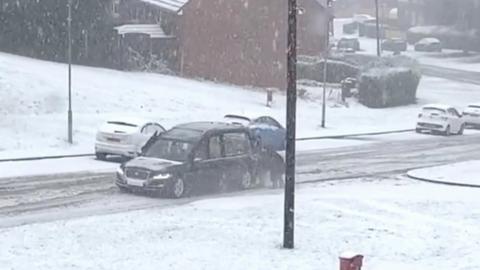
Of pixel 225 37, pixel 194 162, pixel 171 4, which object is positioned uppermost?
pixel 171 4

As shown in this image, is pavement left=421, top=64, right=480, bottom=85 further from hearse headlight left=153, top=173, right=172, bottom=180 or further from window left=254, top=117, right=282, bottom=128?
hearse headlight left=153, top=173, right=172, bottom=180

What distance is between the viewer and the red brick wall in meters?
55.4

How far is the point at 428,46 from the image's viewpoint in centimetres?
9750

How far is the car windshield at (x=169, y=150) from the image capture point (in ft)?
71.4

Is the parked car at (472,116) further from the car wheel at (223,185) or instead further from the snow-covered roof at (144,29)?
the car wheel at (223,185)

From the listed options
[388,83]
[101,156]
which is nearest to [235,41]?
[388,83]

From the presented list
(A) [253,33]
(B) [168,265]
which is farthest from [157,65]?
(B) [168,265]

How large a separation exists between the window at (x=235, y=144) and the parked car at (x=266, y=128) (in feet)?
31.8

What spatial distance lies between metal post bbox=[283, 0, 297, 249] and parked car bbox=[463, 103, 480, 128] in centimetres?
3808

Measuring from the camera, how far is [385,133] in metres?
46.6

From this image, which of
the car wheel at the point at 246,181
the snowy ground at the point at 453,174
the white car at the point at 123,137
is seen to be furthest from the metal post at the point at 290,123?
the white car at the point at 123,137

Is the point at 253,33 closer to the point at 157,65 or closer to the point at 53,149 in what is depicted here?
the point at 157,65

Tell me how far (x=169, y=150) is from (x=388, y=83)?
123ft

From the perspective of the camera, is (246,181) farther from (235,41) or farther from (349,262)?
(235,41)
